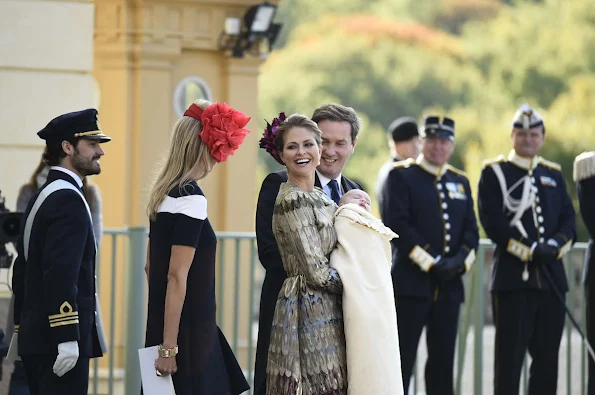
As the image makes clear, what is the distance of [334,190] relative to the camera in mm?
5195

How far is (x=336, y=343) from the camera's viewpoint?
4719 mm

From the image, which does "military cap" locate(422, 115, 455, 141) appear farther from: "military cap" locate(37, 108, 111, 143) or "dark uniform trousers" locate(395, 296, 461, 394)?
"military cap" locate(37, 108, 111, 143)

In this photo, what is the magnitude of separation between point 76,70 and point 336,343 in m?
3.10

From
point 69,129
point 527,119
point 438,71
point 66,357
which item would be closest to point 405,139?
point 527,119

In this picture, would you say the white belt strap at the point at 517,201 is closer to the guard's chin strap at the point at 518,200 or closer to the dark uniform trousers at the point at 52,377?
the guard's chin strap at the point at 518,200

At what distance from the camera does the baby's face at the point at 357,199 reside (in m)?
4.86

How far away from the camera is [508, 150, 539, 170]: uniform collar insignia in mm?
7398

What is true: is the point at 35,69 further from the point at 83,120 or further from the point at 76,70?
the point at 83,120

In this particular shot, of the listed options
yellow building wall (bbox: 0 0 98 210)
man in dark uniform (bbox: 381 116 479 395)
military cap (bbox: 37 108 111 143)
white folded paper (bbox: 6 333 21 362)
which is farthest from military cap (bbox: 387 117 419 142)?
white folded paper (bbox: 6 333 21 362)

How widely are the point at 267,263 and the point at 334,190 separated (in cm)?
42

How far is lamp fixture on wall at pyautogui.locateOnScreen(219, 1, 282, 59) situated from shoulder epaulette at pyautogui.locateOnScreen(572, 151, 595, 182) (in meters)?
3.22

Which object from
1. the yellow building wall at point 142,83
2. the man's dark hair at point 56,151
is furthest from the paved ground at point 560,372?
the man's dark hair at point 56,151

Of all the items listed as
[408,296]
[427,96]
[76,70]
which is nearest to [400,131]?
[408,296]

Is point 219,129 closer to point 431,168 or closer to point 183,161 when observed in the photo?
point 183,161
